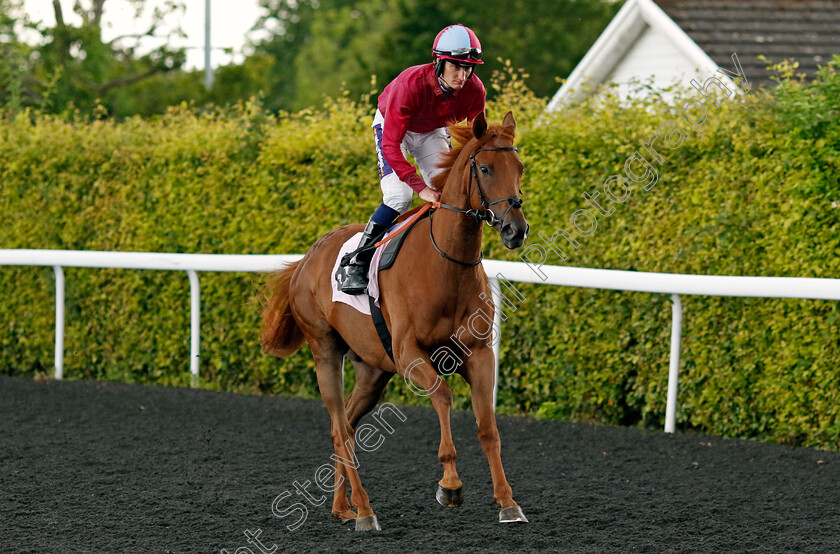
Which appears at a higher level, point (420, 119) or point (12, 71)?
point (12, 71)

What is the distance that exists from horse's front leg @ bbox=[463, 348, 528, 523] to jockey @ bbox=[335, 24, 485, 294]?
822mm

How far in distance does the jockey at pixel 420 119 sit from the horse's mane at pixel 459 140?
0.06 metres

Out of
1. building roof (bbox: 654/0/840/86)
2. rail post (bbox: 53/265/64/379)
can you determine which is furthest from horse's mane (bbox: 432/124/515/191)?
building roof (bbox: 654/0/840/86)

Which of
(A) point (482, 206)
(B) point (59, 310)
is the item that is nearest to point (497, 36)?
(B) point (59, 310)

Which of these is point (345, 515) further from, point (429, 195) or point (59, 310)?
point (59, 310)

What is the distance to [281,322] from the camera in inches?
220

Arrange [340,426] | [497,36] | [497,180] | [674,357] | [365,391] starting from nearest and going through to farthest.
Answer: [497,180] → [340,426] → [365,391] → [674,357] → [497,36]

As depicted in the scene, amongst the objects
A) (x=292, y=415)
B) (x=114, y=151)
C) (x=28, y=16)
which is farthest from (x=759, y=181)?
(x=28, y=16)

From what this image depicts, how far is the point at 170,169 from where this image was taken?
349 inches

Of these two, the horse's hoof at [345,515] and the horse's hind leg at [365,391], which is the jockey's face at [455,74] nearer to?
the horse's hind leg at [365,391]

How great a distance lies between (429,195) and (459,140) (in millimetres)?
280

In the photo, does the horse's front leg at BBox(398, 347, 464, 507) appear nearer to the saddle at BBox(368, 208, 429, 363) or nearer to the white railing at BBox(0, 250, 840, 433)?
the saddle at BBox(368, 208, 429, 363)

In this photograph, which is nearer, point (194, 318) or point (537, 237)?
point (537, 237)

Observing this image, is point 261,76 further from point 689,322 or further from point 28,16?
point 689,322
